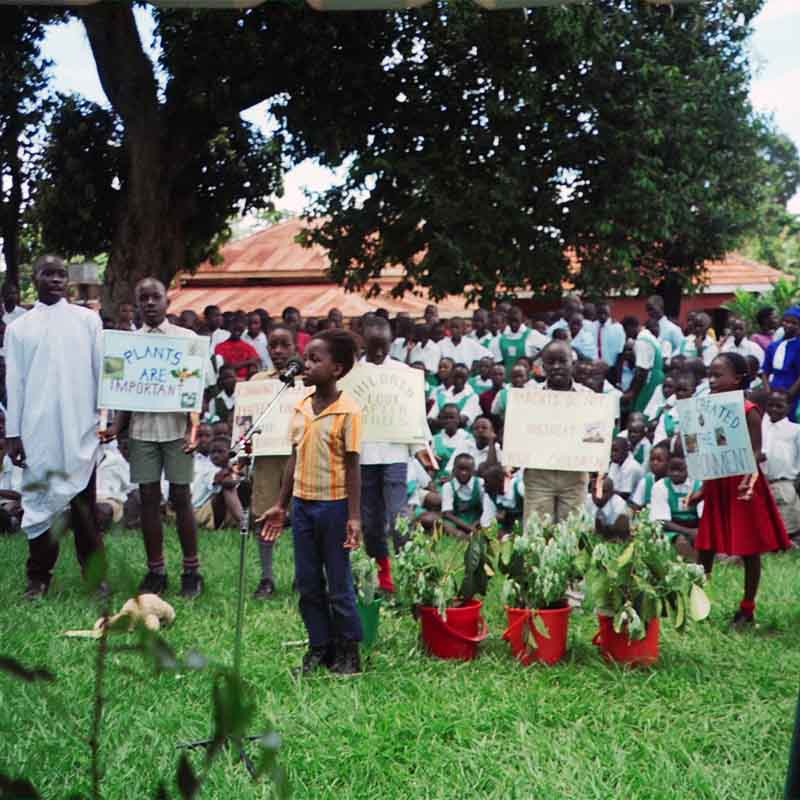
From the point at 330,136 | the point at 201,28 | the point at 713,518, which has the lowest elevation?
the point at 713,518

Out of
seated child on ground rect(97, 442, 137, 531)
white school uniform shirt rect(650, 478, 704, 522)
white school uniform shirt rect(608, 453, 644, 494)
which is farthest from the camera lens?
seated child on ground rect(97, 442, 137, 531)

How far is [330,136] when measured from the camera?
15641 millimetres

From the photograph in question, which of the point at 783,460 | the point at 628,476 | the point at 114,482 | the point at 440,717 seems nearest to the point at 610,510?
the point at 628,476

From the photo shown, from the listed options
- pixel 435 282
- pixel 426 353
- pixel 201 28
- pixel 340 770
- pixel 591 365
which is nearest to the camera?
pixel 340 770

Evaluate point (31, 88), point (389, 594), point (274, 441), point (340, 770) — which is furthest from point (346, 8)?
point (31, 88)

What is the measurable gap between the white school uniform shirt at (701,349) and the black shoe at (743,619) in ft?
18.8

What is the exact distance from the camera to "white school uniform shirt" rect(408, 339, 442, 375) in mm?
12617

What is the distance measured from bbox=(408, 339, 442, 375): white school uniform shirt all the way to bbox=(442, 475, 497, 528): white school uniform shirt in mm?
2958

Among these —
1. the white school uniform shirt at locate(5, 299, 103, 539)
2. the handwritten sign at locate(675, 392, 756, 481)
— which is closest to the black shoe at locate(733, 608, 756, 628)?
the handwritten sign at locate(675, 392, 756, 481)

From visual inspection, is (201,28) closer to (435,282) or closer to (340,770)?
(435,282)

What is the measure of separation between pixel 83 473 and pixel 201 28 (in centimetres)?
999

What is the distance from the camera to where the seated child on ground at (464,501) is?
31.2 ft

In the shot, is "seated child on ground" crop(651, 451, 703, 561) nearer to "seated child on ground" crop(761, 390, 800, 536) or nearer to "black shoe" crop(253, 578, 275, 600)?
"seated child on ground" crop(761, 390, 800, 536)

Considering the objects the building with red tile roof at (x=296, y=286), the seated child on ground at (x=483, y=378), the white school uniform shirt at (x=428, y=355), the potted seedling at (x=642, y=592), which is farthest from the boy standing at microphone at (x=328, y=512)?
the building with red tile roof at (x=296, y=286)
